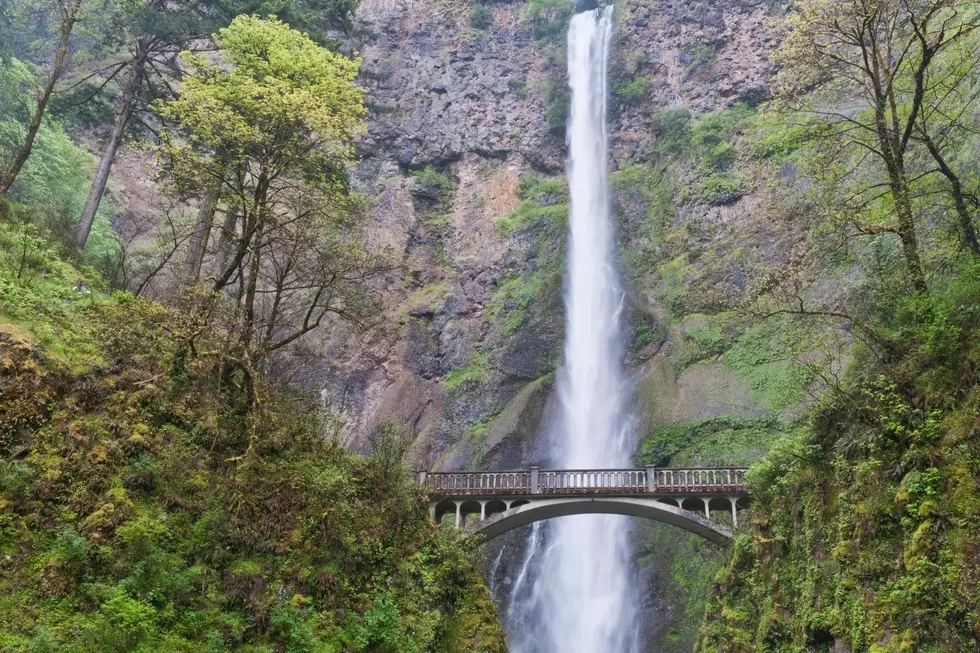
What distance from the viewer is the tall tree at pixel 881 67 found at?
1010 centimetres

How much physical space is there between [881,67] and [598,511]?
1462 cm

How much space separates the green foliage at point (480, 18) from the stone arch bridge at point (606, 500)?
1450 inches

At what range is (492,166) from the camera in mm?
42844

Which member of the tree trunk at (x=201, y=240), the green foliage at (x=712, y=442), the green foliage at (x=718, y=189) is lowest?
the green foliage at (x=712, y=442)

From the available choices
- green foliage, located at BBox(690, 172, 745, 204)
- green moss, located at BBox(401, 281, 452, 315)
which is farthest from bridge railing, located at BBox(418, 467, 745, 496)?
green foliage, located at BBox(690, 172, 745, 204)

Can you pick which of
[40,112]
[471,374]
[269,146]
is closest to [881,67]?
[269,146]

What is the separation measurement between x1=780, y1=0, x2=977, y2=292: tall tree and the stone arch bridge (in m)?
11.0

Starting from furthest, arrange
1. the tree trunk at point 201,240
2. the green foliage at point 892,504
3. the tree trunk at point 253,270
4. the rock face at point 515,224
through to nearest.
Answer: the rock face at point 515,224 → the tree trunk at point 201,240 → the tree trunk at point 253,270 → the green foliage at point 892,504

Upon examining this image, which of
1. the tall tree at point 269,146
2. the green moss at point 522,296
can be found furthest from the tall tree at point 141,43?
the green moss at point 522,296

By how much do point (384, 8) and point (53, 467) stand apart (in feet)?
153

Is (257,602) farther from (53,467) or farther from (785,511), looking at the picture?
(785,511)

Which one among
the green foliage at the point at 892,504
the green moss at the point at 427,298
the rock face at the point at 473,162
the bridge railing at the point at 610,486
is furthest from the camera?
the green moss at the point at 427,298

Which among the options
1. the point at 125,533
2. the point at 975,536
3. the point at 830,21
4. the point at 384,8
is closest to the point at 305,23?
the point at 830,21

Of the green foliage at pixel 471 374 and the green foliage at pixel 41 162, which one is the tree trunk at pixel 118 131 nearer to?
the green foliage at pixel 41 162
